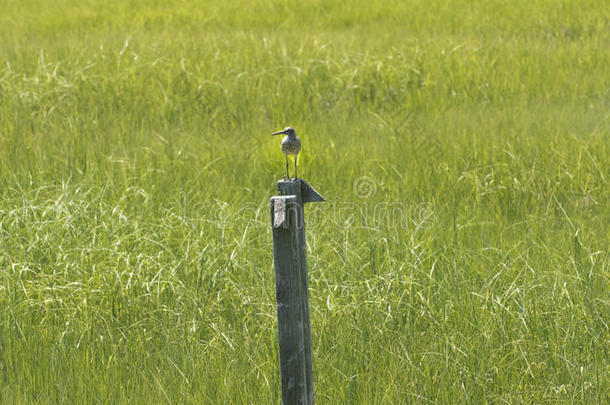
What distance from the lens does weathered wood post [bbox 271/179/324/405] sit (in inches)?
79.0

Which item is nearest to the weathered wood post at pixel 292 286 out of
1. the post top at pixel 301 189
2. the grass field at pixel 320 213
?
the post top at pixel 301 189

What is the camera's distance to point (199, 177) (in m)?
4.78

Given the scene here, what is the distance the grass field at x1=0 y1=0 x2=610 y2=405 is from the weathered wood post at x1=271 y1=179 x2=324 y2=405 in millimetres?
457

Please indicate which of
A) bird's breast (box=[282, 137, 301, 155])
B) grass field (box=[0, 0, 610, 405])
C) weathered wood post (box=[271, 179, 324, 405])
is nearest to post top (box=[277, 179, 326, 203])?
weathered wood post (box=[271, 179, 324, 405])

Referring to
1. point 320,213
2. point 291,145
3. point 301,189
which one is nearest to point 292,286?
point 301,189

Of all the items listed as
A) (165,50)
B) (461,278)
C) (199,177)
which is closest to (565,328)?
(461,278)

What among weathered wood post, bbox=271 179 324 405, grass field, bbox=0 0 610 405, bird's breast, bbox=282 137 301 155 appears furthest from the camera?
grass field, bbox=0 0 610 405

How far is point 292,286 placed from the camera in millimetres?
2066

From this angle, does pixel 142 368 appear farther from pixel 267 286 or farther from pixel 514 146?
pixel 514 146

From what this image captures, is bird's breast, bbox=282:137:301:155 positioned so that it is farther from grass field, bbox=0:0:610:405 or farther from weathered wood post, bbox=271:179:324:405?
grass field, bbox=0:0:610:405

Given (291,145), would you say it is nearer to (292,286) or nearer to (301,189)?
(301,189)

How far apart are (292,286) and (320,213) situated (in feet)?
6.69

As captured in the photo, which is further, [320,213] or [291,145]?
[320,213]

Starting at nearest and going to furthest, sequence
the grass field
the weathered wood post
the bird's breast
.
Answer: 1. the weathered wood post
2. the bird's breast
3. the grass field
